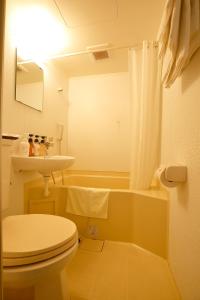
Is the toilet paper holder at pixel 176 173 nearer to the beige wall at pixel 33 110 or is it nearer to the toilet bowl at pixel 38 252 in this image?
the toilet bowl at pixel 38 252

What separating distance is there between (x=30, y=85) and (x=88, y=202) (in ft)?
4.09

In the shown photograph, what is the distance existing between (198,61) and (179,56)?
0.09m

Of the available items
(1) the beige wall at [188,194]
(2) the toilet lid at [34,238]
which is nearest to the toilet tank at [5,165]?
(2) the toilet lid at [34,238]

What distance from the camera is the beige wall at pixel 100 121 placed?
7.38 ft

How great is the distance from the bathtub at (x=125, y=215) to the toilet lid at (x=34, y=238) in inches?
23.0

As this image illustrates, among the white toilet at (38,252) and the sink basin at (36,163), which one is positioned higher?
the sink basin at (36,163)

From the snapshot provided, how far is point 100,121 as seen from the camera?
2.32 meters

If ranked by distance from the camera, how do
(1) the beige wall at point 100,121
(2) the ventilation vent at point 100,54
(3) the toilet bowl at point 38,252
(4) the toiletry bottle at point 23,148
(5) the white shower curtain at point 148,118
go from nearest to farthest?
(3) the toilet bowl at point 38,252 → (4) the toiletry bottle at point 23,148 → (5) the white shower curtain at point 148,118 → (2) the ventilation vent at point 100,54 → (1) the beige wall at point 100,121

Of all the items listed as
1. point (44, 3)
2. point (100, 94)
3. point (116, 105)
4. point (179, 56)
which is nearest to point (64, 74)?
point (100, 94)

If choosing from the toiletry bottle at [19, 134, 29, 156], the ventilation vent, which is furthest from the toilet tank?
the ventilation vent

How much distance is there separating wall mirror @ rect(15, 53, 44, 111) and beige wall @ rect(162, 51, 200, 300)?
1.28 meters

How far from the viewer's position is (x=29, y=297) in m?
0.97

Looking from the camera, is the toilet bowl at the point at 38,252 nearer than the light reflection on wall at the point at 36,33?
Yes

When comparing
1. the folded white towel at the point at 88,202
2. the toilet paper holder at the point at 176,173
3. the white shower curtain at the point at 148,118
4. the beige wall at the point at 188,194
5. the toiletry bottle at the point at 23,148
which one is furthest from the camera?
the white shower curtain at the point at 148,118
